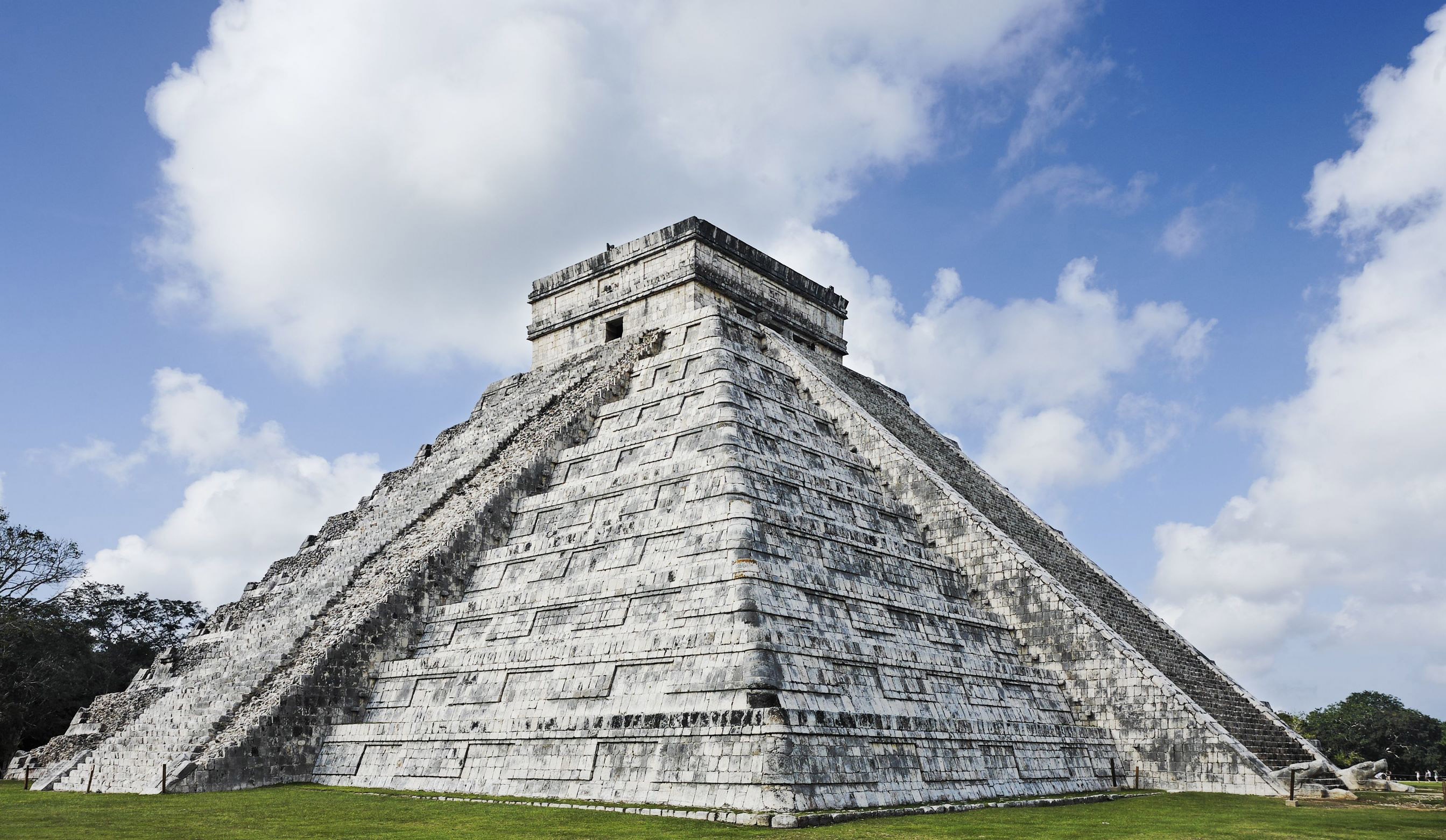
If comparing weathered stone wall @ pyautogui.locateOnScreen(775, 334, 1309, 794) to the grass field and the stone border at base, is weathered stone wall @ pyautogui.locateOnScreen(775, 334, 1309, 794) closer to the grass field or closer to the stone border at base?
the grass field

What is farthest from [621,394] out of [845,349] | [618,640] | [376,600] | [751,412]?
[845,349]

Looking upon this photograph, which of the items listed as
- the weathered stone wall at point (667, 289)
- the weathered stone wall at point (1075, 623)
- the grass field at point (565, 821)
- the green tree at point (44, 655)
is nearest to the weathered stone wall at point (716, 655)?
the weathered stone wall at point (1075, 623)

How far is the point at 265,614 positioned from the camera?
17.6 m

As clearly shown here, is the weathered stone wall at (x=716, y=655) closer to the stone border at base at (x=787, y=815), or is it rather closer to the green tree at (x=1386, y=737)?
the stone border at base at (x=787, y=815)

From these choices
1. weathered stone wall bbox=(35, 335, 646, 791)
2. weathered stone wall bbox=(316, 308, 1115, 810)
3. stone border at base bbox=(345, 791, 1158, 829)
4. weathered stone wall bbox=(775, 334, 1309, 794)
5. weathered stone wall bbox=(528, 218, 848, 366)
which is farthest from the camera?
weathered stone wall bbox=(528, 218, 848, 366)

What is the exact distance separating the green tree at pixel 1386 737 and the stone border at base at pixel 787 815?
102ft

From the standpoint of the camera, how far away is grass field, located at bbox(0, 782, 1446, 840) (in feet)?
28.5

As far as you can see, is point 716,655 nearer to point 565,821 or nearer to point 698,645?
point 698,645

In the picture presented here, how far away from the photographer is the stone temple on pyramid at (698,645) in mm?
10703

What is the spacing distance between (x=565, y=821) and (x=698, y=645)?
93.1 inches

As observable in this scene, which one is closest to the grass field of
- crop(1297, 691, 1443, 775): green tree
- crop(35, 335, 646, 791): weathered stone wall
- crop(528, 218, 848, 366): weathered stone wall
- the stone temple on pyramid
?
the stone temple on pyramid

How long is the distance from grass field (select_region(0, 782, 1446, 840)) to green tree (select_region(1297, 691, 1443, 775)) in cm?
3024

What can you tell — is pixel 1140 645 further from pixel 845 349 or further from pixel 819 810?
pixel 845 349

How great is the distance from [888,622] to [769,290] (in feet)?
38.1
